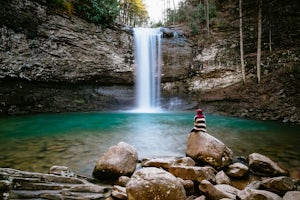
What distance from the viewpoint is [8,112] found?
1655cm

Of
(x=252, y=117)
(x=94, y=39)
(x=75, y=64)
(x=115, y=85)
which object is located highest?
(x=94, y=39)

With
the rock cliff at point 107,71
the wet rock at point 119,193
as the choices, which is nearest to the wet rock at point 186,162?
the wet rock at point 119,193

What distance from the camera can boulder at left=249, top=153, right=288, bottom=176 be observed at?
17.7ft

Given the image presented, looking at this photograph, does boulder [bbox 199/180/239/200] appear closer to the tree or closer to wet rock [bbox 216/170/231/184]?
wet rock [bbox 216/170/231/184]

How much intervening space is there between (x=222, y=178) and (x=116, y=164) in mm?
2287

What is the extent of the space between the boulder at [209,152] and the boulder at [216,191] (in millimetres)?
1288

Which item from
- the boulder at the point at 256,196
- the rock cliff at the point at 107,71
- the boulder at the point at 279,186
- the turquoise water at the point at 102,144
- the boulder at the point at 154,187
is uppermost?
the rock cliff at the point at 107,71

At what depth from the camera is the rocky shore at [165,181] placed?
3.81 m

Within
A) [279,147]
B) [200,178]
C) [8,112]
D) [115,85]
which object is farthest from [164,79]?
[200,178]

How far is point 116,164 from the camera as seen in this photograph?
513cm

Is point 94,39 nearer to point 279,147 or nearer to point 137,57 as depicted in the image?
point 137,57

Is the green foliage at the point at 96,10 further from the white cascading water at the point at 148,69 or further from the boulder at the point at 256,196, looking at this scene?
the boulder at the point at 256,196

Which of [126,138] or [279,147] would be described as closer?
[279,147]

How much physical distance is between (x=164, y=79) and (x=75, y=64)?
810 cm
